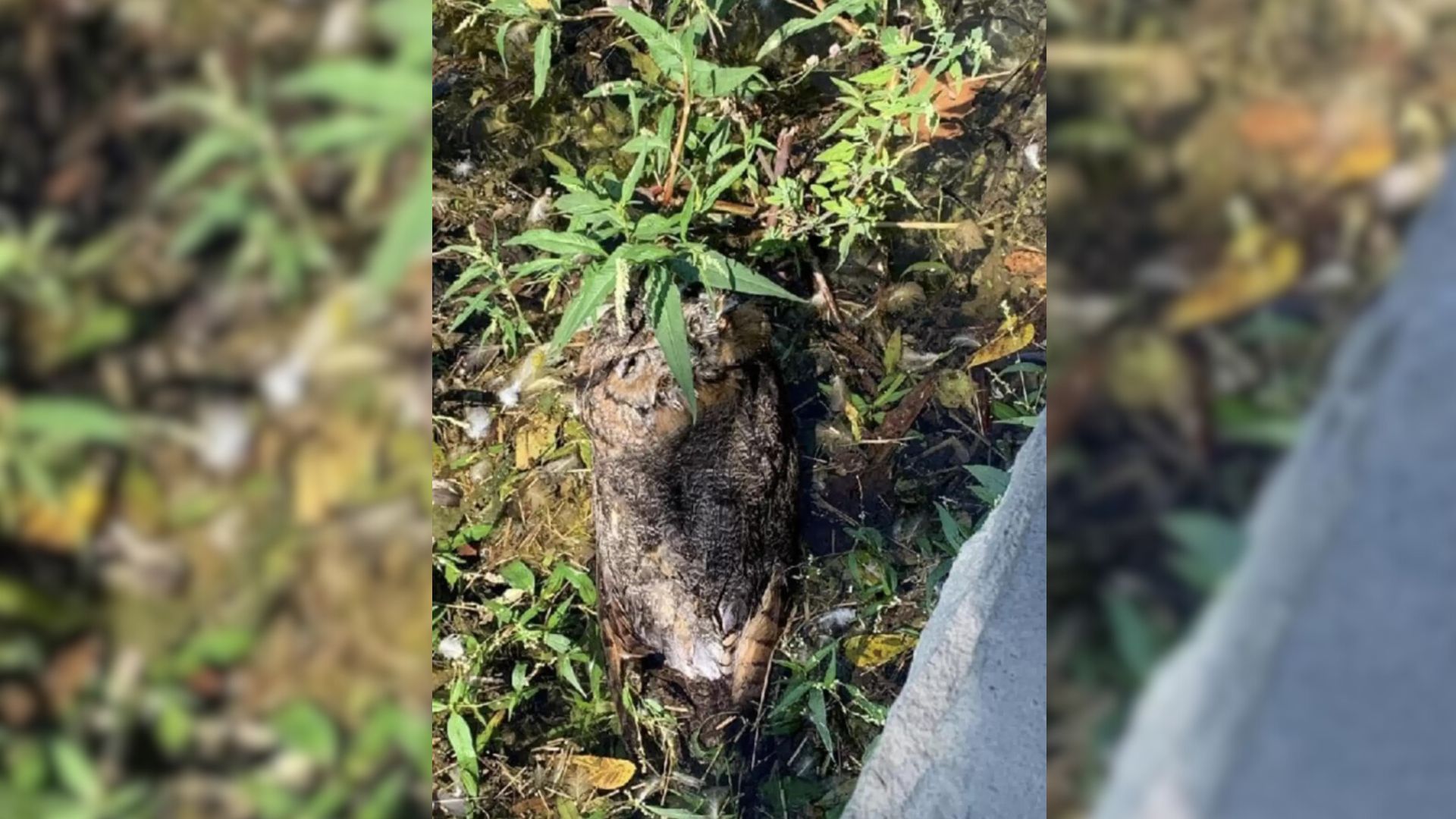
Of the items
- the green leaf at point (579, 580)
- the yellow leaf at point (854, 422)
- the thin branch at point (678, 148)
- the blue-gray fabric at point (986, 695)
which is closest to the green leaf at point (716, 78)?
the thin branch at point (678, 148)

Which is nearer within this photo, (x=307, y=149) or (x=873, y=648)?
(x=307, y=149)

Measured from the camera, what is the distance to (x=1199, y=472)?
570 millimetres

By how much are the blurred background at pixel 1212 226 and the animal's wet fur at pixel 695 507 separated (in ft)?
2.27

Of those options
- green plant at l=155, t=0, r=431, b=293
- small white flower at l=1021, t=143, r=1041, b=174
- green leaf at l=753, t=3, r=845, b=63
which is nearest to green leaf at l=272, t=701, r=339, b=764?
green plant at l=155, t=0, r=431, b=293

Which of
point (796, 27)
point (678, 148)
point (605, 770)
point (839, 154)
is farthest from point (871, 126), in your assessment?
point (605, 770)

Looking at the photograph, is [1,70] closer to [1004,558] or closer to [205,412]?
[205,412]

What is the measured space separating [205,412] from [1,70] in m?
0.23

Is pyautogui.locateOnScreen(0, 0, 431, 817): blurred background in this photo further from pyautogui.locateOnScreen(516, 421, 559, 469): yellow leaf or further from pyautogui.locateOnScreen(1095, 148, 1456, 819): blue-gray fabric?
pyautogui.locateOnScreen(516, 421, 559, 469): yellow leaf

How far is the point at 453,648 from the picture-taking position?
1.36m

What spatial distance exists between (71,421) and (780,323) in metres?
0.92

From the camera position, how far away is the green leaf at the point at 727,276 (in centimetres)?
119

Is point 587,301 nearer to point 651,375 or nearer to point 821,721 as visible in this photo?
point 651,375

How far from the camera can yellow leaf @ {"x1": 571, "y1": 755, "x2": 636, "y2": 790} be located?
1344 mm

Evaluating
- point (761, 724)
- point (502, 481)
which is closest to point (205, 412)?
point (502, 481)
